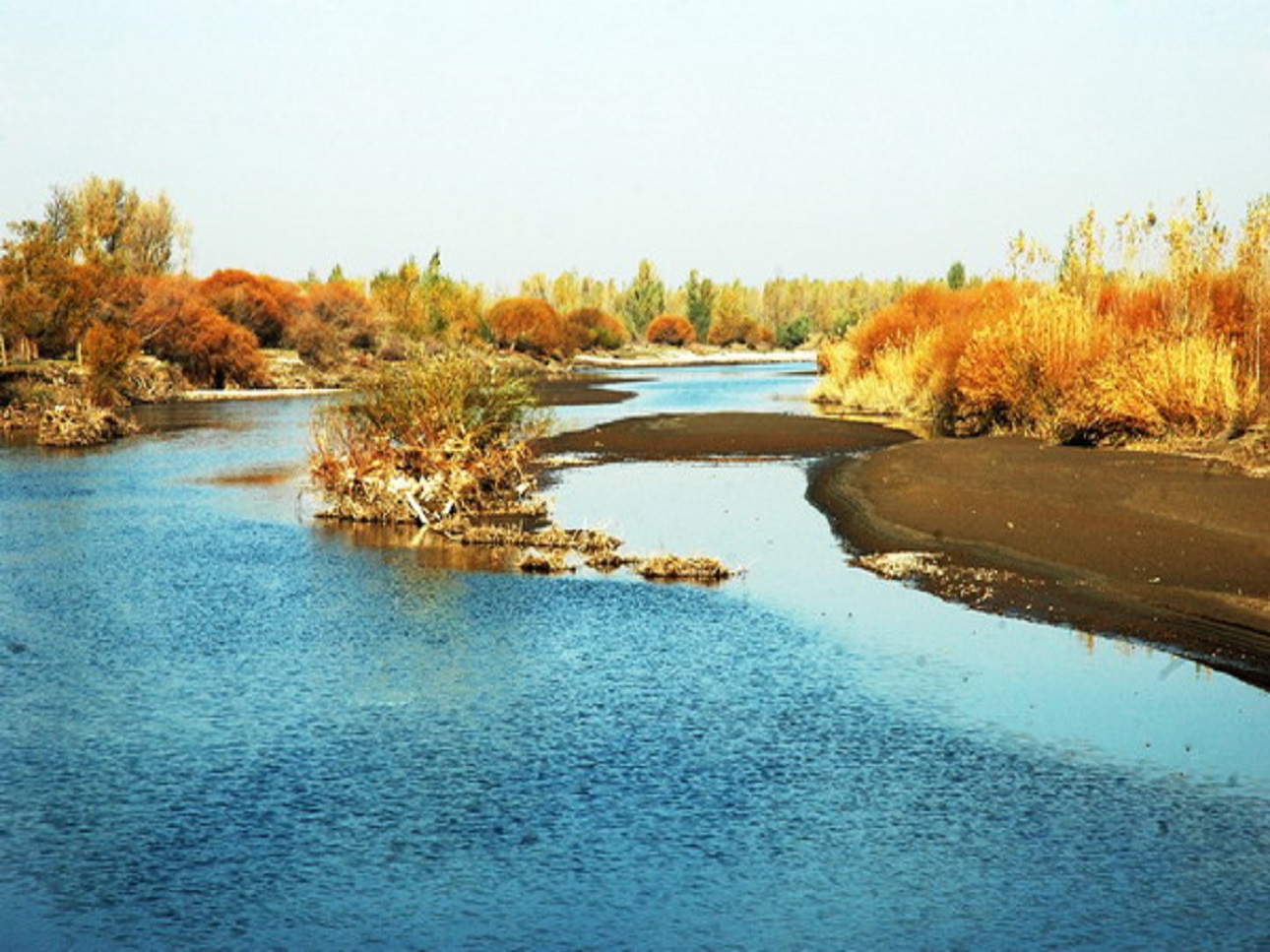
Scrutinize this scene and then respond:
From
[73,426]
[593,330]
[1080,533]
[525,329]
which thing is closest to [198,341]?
[73,426]

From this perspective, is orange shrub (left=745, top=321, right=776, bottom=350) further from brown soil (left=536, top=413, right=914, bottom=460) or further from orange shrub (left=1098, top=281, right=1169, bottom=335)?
orange shrub (left=1098, top=281, right=1169, bottom=335)

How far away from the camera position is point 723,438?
35469 millimetres

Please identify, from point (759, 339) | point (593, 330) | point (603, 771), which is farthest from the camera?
point (759, 339)

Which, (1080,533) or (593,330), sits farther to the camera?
(593,330)

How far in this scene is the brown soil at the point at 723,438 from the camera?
1280 inches

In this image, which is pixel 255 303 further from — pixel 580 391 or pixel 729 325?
pixel 729 325

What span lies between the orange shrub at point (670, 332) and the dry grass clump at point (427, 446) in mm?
→ 113451

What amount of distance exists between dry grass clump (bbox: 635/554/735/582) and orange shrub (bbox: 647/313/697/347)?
121732 mm

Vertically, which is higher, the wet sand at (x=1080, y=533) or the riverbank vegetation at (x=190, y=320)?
the riverbank vegetation at (x=190, y=320)

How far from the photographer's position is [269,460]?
1239 inches

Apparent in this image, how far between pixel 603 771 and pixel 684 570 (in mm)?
7479

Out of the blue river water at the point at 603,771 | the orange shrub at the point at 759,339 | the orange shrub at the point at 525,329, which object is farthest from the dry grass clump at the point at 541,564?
the orange shrub at the point at 759,339

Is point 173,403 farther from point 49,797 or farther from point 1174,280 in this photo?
point 49,797

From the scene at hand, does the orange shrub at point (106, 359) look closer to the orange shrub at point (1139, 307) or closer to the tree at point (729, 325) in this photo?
the orange shrub at point (1139, 307)
